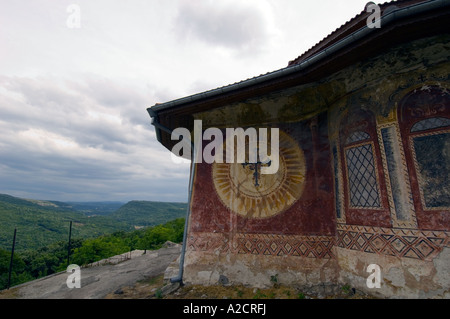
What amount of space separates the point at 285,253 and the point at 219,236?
5.37 ft

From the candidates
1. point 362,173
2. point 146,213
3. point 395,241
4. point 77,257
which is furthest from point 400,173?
point 146,213

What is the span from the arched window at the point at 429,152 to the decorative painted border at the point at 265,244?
179 cm

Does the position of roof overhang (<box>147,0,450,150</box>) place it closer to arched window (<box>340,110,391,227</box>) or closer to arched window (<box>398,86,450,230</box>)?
arched window (<box>398,86,450,230</box>)

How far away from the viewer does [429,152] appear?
11.7 feet

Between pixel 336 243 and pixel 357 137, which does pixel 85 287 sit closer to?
pixel 336 243

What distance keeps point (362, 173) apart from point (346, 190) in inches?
18.8

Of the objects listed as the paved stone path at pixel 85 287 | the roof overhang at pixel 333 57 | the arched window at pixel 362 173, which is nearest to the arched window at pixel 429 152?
the arched window at pixel 362 173

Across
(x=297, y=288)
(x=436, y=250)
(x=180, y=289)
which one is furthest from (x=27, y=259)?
(x=436, y=250)

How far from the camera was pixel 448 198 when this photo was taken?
10.9 feet

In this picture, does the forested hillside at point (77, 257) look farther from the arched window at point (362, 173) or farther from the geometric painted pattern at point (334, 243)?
the arched window at point (362, 173)

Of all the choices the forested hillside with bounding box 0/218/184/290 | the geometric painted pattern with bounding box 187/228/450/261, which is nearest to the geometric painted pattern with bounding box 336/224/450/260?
the geometric painted pattern with bounding box 187/228/450/261

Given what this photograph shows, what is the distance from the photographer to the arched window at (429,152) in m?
3.39

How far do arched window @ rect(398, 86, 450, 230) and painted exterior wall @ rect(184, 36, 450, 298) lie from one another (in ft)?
0.04

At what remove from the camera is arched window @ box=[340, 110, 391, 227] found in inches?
158
